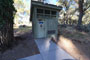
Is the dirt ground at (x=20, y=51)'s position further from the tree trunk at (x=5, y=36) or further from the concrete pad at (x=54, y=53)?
the tree trunk at (x=5, y=36)

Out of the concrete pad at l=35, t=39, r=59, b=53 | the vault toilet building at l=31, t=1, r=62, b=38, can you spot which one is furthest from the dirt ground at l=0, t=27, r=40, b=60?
the vault toilet building at l=31, t=1, r=62, b=38

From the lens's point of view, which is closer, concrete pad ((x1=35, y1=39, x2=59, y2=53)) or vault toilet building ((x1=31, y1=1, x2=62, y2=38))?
concrete pad ((x1=35, y1=39, x2=59, y2=53))

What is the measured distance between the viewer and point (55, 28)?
21.7 ft

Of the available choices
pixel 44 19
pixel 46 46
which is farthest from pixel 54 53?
pixel 44 19

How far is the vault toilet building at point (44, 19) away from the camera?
5.83m

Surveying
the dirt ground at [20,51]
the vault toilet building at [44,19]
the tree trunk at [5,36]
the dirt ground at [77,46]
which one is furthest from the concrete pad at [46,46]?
the tree trunk at [5,36]

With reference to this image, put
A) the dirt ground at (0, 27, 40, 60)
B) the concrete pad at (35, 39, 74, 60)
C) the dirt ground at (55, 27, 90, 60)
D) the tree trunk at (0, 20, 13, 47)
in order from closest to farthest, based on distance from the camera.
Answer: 1. the concrete pad at (35, 39, 74, 60)
2. the dirt ground at (55, 27, 90, 60)
3. the dirt ground at (0, 27, 40, 60)
4. the tree trunk at (0, 20, 13, 47)

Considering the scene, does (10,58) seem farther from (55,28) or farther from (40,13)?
(55,28)

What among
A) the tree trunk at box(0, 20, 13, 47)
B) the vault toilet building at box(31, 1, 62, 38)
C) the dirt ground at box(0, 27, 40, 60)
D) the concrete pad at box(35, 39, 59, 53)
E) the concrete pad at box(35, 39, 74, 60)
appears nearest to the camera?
the concrete pad at box(35, 39, 74, 60)

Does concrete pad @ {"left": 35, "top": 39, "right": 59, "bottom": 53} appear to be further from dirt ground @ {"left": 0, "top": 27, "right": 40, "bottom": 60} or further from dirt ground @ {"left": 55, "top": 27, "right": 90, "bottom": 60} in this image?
dirt ground @ {"left": 55, "top": 27, "right": 90, "bottom": 60}

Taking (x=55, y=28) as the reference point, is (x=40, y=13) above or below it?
above

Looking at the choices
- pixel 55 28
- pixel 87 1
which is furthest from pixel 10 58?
pixel 87 1

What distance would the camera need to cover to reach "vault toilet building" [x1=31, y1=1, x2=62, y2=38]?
5.83 meters

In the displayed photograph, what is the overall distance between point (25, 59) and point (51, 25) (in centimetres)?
418
